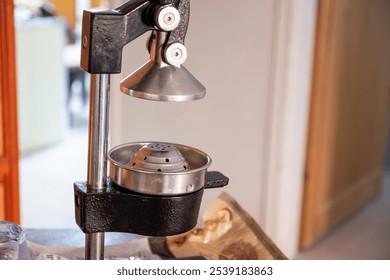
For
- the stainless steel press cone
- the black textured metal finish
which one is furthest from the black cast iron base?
the stainless steel press cone

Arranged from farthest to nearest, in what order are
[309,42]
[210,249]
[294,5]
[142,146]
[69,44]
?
[69,44], [309,42], [294,5], [210,249], [142,146]

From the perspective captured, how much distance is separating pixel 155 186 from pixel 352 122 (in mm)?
2447

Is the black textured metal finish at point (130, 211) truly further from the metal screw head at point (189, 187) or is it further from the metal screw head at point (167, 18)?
the metal screw head at point (167, 18)

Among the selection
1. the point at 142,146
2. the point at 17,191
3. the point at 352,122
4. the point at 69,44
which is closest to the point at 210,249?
the point at 142,146

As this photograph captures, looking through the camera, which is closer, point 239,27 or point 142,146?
point 142,146

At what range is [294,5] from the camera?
8.22ft

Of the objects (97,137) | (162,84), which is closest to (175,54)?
(162,84)

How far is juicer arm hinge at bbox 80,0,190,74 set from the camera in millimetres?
824

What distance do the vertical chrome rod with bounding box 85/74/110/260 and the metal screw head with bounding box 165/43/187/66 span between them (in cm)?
8

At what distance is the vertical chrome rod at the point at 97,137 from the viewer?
0.85 metres

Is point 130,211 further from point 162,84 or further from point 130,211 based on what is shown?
point 162,84

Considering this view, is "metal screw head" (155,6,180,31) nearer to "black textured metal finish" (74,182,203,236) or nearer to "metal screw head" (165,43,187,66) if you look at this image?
"metal screw head" (165,43,187,66)

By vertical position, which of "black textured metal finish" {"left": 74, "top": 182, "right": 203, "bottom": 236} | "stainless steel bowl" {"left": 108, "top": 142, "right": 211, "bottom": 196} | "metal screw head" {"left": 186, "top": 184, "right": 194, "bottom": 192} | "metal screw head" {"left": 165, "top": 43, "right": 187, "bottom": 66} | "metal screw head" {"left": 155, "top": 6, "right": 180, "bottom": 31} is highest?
"metal screw head" {"left": 155, "top": 6, "right": 180, "bottom": 31}
